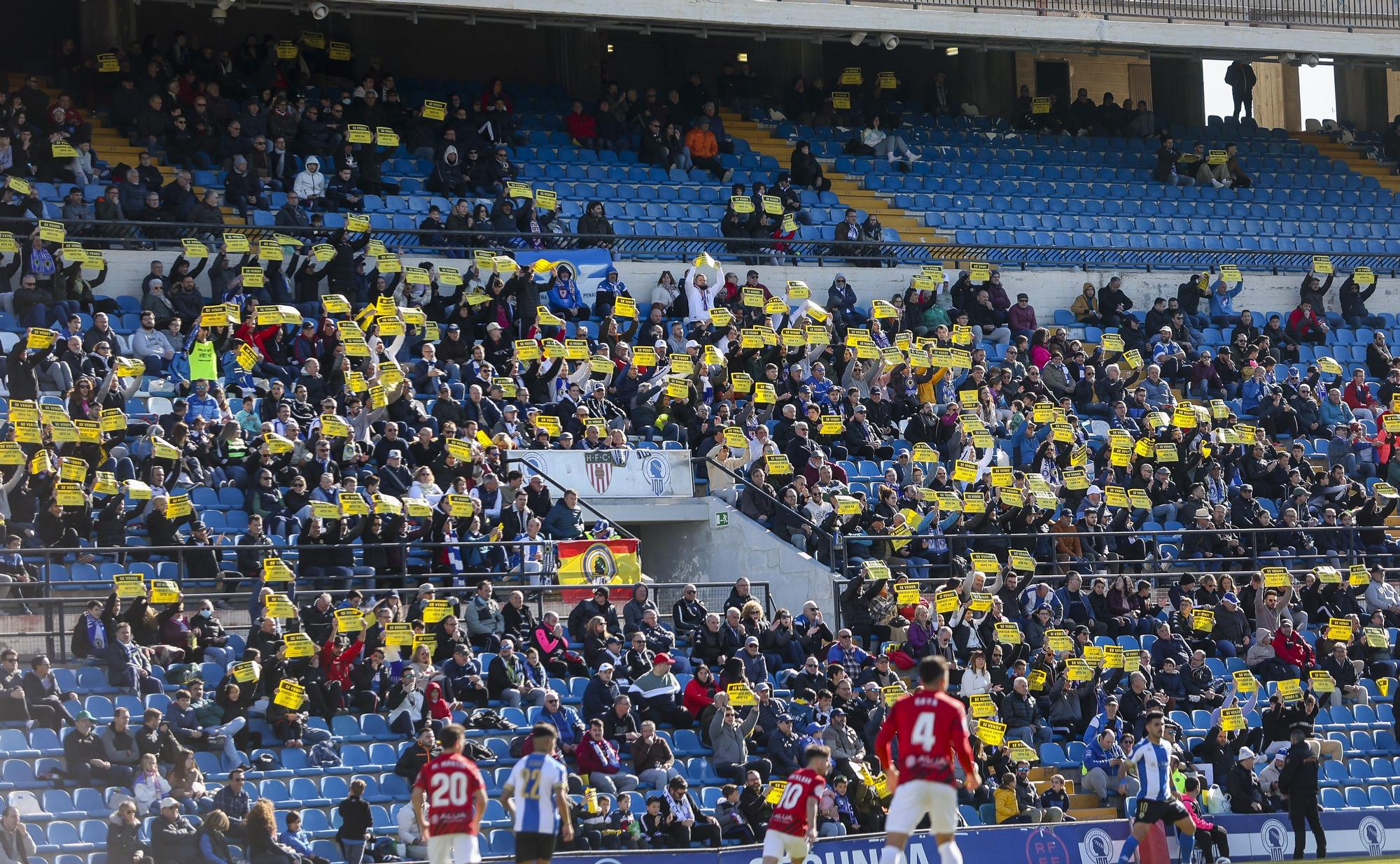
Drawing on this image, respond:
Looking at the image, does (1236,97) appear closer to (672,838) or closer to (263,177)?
(263,177)

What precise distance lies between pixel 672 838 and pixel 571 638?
10.8 feet

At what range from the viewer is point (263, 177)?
2822cm

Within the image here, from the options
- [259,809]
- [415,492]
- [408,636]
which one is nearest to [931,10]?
[415,492]

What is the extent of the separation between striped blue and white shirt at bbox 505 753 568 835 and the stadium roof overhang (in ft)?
55.8

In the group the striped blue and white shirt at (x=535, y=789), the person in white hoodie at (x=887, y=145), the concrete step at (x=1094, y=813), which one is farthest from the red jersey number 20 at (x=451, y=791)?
the person in white hoodie at (x=887, y=145)

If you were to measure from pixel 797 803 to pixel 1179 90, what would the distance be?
88.1 feet

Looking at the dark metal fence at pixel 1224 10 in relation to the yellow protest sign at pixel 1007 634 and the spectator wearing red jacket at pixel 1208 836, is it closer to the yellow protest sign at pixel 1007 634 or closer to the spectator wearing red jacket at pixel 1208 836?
the yellow protest sign at pixel 1007 634

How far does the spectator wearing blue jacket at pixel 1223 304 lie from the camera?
107 ft

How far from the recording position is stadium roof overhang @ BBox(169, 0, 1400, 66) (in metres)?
30.2

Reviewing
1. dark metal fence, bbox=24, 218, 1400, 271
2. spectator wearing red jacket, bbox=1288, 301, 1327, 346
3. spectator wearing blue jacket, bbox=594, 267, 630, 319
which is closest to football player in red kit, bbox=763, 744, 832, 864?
spectator wearing blue jacket, bbox=594, 267, 630, 319

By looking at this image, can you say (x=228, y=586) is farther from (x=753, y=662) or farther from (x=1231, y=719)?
(x=1231, y=719)

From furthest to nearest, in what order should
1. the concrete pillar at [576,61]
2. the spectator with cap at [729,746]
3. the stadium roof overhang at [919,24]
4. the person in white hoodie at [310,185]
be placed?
the concrete pillar at [576,61] → the stadium roof overhang at [919,24] → the person in white hoodie at [310,185] → the spectator with cap at [729,746]

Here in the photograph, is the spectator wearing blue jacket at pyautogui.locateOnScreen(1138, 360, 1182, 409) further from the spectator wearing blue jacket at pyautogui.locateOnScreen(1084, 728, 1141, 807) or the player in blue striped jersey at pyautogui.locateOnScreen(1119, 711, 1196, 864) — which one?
the player in blue striped jersey at pyautogui.locateOnScreen(1119, 711, 1196, 864)

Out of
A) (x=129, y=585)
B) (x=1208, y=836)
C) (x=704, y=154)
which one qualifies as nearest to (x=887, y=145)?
(x=704, y=154)
